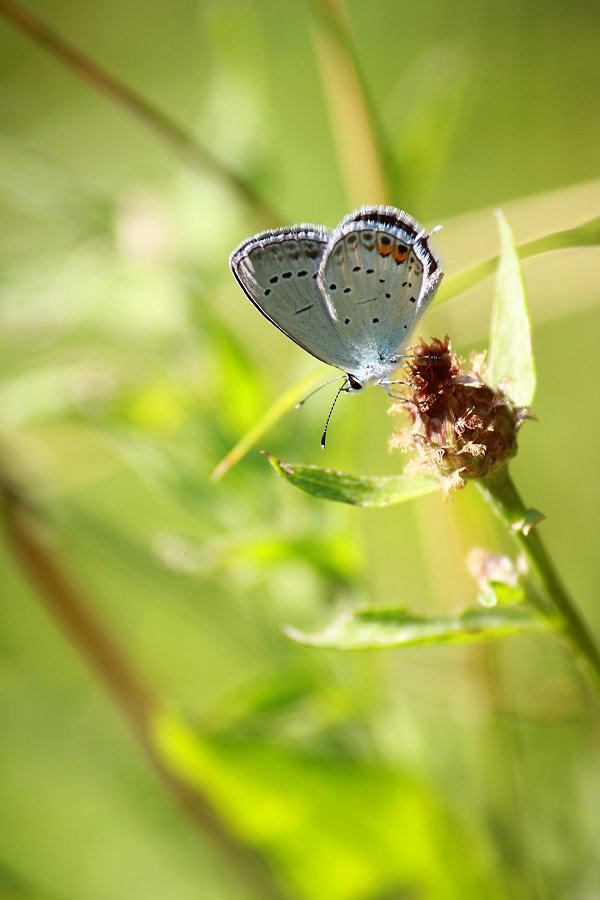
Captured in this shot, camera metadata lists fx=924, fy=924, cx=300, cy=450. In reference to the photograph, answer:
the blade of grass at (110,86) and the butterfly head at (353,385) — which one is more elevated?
the blade of grass at (110,86)

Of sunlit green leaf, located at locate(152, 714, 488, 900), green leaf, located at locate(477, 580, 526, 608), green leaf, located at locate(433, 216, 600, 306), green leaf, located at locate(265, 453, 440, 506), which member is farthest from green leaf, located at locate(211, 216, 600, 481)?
sunlit green leaf, located at locate(152, 714, 488, 900)

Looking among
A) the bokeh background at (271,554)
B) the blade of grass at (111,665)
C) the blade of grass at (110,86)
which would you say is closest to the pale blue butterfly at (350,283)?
the bokeh background at (271,554)

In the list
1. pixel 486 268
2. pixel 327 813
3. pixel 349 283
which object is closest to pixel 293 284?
pixel 349 283

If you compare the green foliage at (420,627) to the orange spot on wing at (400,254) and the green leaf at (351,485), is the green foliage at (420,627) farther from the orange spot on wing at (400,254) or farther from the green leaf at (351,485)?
the orange spot on wing at (400,254)

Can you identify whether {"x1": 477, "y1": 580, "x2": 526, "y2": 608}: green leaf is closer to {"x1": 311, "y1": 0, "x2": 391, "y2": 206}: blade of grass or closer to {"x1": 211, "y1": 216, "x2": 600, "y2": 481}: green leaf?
{"x1": 211, "y1": 216, "x2": 600, "y2": 481}: green leaf

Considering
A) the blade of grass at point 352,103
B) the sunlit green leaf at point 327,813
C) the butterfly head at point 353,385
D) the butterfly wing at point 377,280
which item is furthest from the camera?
the blade of grass at point 352,103

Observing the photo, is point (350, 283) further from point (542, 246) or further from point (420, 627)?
point (420, 627)

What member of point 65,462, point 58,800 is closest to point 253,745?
point 65,462
